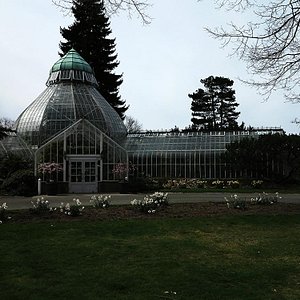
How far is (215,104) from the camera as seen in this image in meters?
59.5

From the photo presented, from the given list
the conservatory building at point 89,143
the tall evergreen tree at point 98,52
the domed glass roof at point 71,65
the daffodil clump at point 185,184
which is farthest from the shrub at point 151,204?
the tall evergreen tree at point 98,52

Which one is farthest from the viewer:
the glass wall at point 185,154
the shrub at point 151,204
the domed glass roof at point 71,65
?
the domed glass roof at point 71,65

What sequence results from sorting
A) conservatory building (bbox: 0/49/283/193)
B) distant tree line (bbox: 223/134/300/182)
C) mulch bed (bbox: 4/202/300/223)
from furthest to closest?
distant tree line (bbox: 223/134/300/182) → conservatory building (bbox: 0/49/283/193) → mulch bed (bbox: 4/202/300/223)

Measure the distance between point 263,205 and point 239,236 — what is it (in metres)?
5.32

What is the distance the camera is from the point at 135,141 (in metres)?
37.6

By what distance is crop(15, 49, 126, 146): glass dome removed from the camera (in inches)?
1335

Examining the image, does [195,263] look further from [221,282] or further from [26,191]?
[26,191]

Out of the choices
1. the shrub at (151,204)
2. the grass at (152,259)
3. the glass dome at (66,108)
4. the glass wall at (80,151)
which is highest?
the glass dome at (66,108)

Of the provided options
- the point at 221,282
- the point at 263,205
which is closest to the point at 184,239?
the point at 221,282

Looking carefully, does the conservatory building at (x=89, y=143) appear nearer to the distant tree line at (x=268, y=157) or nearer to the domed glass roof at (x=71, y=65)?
the domed glass roof at (x=71, y=65)

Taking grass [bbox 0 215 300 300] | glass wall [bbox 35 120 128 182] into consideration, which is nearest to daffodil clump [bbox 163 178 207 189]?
glass wall [bbox 35 120 128 182]

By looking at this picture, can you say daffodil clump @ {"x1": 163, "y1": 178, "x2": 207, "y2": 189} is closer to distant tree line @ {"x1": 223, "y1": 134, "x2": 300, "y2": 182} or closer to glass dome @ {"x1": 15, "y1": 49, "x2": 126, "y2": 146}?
distant tree line @ {"x1": 223, "y1": 134, "x2": 300, "y2": 182}

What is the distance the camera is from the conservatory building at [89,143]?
96.5ft

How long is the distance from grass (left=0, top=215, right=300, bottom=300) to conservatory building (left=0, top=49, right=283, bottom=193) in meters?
17.3
